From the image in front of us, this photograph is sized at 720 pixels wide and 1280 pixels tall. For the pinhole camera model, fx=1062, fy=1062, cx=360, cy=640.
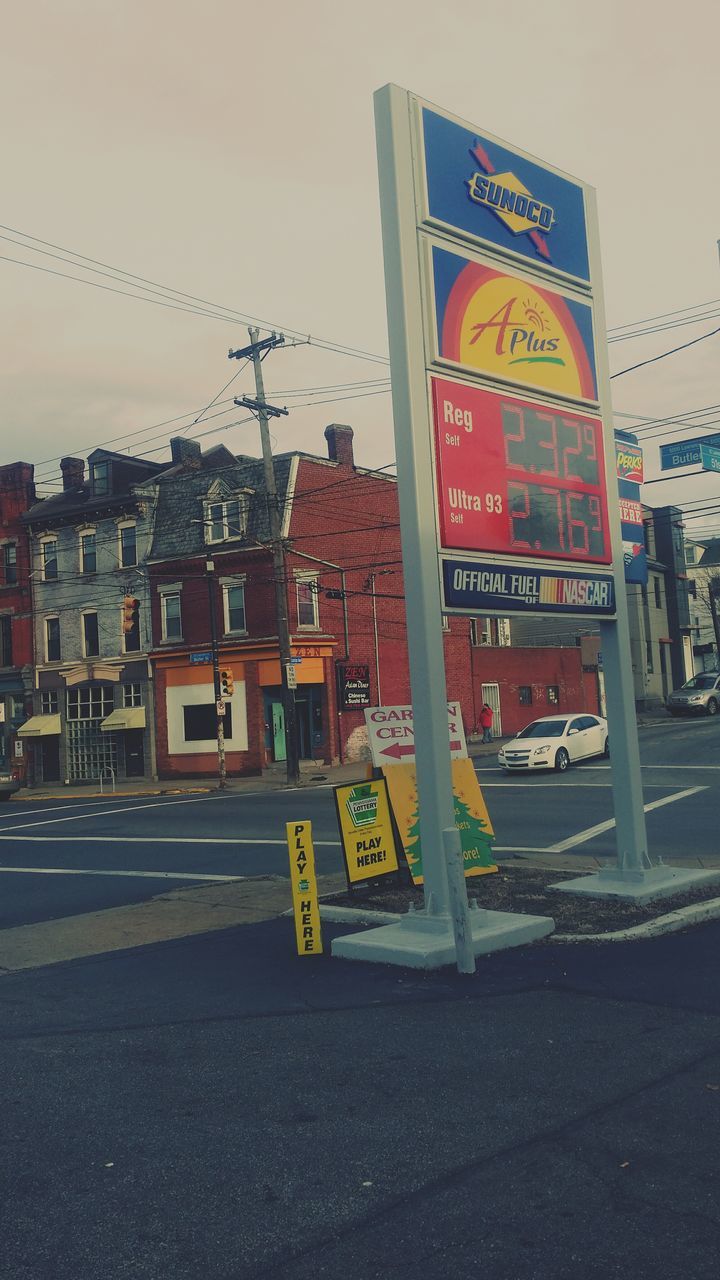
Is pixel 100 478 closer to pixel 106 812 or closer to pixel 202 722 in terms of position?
pixel 202 722

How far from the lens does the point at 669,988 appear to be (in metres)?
7.04

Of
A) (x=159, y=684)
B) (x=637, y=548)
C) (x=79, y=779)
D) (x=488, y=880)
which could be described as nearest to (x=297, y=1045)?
(x=488, y=880)

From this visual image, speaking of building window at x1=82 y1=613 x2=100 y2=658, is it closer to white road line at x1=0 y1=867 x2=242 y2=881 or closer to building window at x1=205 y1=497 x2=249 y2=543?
building window at x1=205 y1=497 x2=249 y2=543

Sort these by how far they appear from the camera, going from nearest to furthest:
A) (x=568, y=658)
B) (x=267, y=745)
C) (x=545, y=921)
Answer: (x=545, y=921), (x=267, y=745), (x=568, y=658)

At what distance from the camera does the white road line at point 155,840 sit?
724 inches

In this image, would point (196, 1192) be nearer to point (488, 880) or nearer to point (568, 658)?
point (488, 880)

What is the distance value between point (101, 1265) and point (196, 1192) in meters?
0.62

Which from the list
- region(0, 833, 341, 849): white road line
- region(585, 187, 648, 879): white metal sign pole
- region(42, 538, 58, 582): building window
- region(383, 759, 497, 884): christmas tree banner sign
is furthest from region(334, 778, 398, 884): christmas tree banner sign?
region(42, 538, 58, 582): building window

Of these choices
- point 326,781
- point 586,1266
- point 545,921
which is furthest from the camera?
A: point 326,781

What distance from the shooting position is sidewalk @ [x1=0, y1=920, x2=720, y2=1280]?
3.75m

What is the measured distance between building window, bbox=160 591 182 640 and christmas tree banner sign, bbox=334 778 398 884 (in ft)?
100.0

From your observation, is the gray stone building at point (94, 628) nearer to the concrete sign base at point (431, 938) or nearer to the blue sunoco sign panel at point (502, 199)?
the blue sunoco sign panel at point (502, 199)

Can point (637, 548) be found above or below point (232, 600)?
below

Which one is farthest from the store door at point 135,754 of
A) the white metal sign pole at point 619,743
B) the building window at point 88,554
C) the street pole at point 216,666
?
the white metal sign pole at point 619,743
